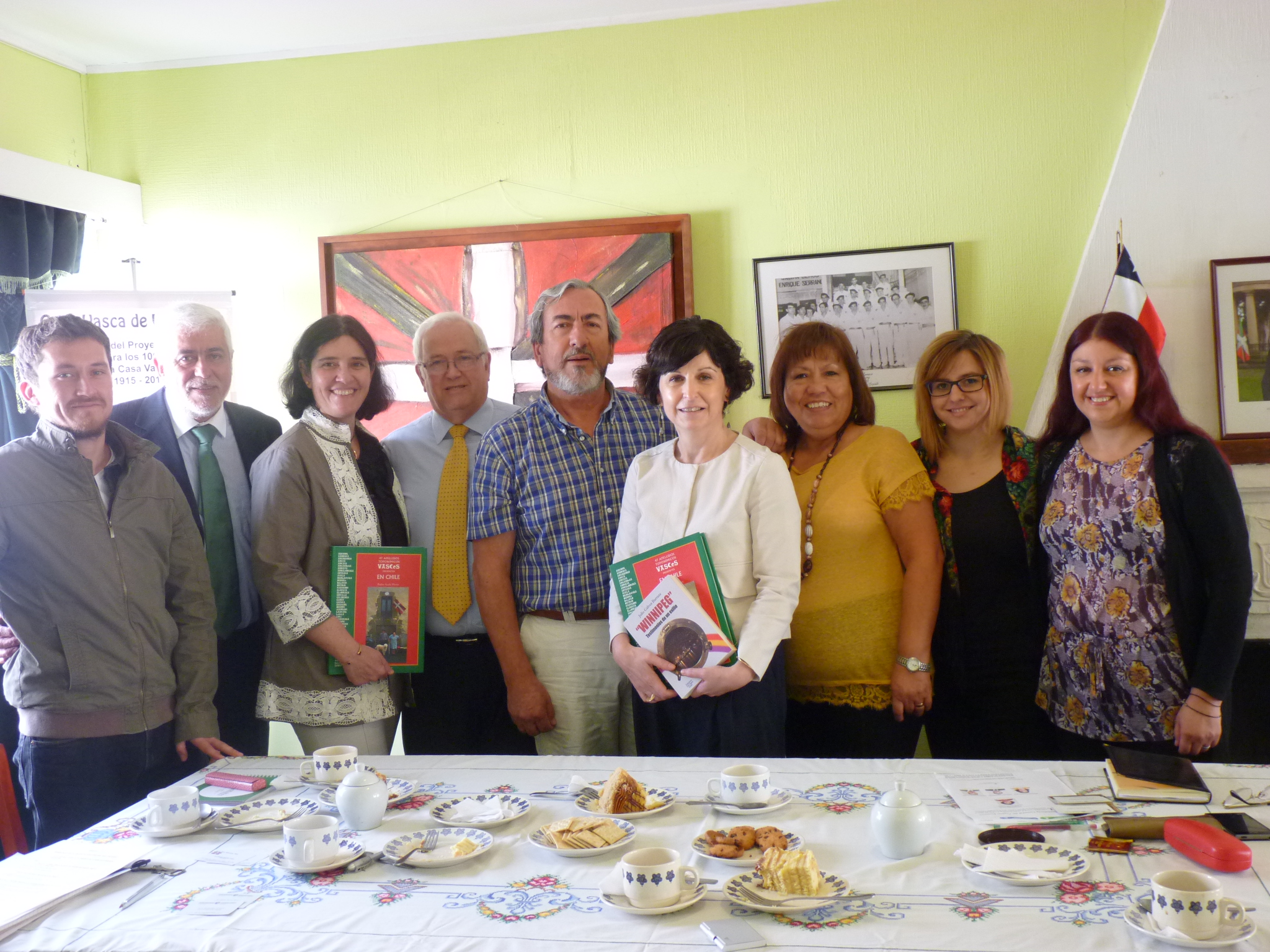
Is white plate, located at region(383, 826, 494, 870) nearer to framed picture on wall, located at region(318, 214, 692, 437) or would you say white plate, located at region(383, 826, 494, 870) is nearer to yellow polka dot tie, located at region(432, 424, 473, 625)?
yellow polka dot tie, located at region(432, 424, 473, 625)

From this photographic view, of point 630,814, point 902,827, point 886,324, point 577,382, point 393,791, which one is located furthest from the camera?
point 886,324

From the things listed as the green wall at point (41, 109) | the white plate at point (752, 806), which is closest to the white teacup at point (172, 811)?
the white plate at point (752, 806)

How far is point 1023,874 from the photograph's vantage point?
4.34ft

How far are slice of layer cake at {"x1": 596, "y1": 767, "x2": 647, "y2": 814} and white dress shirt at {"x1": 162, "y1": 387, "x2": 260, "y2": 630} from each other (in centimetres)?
134

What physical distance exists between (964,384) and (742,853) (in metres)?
1.46

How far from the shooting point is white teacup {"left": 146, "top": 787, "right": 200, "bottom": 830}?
5.33 feet

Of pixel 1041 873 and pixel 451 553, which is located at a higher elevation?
pixel 451 553

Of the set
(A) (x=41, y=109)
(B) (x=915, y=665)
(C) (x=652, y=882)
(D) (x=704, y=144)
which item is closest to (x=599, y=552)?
(B) (x=915, y=665)

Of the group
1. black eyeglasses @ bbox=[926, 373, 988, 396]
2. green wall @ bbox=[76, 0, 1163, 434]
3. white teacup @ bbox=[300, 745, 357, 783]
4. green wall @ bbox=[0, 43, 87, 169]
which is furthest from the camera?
green wall @ bbox=[0, 43, 87, 169]

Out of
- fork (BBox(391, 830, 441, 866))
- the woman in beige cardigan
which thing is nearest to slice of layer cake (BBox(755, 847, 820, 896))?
fork (BBox(391, 830, 441, 866))

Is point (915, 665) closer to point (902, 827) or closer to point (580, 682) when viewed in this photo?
point (580, 682)

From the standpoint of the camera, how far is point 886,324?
138 inches

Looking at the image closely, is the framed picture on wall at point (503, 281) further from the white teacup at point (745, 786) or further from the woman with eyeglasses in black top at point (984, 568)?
the white teacup at point (745, 786)

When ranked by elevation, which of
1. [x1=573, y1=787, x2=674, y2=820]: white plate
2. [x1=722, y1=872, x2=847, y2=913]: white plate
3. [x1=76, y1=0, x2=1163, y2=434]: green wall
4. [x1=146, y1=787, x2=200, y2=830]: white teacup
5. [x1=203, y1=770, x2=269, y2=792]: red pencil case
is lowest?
[x1=722, y1=872, x2=847, y2=913]: white plate
